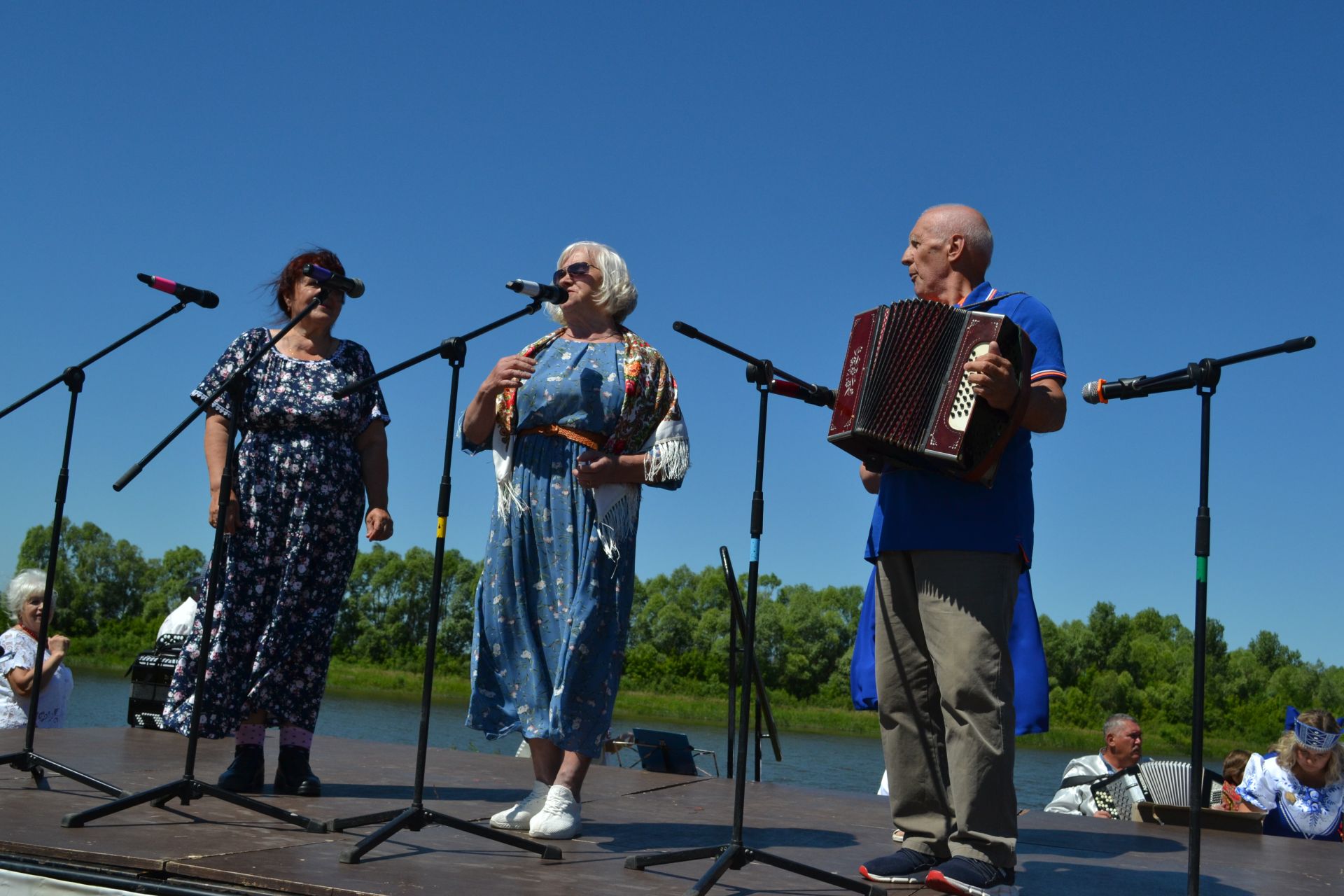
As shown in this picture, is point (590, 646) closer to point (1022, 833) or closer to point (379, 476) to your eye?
point (379, 476)

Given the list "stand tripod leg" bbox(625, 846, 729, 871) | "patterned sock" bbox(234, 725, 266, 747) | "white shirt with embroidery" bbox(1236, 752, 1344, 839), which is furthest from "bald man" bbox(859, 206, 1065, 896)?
"white shirt with embroidery" bbox(1236, 752, 1344, 839)

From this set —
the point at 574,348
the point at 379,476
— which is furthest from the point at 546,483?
the point at 379,476

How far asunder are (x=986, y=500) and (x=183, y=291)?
94.0 inches

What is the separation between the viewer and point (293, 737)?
3.82 m

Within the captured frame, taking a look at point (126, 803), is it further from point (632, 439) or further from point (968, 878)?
point (968, 878)

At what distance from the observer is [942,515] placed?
2.82m

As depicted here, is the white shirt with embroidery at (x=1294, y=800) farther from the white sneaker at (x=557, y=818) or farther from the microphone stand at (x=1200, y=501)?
the white sneaker at (x=557, y=818)

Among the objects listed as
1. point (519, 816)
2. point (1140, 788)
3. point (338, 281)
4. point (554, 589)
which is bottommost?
point (1140, 788)

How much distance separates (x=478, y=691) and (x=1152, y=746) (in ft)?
141

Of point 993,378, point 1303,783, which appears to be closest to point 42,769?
point 993,378

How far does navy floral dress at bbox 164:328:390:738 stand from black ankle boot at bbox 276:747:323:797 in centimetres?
9

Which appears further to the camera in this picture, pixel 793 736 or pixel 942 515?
pixel 793 736

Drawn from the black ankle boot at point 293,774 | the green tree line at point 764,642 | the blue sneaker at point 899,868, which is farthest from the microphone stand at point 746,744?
the green tree line at point 764,642

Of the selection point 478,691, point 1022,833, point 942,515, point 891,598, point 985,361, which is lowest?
point 1022,833
